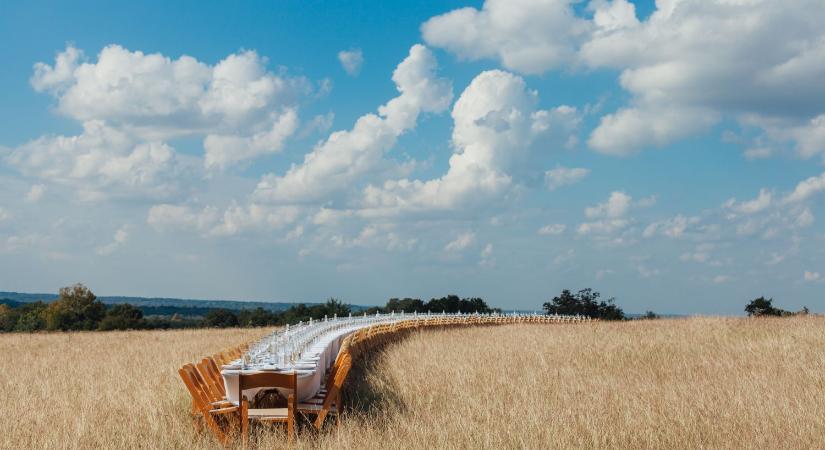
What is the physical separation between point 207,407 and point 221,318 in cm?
6206

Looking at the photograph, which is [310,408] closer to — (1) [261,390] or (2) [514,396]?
(1) [261,390]

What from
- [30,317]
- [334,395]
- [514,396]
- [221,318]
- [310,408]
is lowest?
[514,396]

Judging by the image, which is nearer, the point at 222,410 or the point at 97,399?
the point at 222,410

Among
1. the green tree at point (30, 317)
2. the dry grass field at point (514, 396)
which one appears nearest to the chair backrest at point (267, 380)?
the dry grass field at point (514, 396)

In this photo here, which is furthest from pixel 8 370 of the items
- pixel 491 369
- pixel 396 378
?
pixel 491 369

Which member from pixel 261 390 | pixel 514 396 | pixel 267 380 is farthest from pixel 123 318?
pixel 267 380

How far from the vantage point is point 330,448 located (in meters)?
9.67

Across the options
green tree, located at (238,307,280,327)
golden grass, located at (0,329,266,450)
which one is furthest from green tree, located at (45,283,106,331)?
golden grass, located at (0,329,266,450)

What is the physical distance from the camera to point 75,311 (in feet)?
246

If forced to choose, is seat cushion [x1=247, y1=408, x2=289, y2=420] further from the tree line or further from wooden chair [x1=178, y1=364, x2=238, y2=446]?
the tree line

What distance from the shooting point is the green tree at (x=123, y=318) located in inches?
2643

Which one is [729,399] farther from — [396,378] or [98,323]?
[98,323]

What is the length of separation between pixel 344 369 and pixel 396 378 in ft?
16.0

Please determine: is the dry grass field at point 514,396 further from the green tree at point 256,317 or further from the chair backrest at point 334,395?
the green tree at point 256,317
